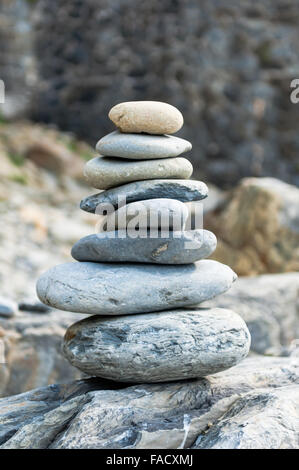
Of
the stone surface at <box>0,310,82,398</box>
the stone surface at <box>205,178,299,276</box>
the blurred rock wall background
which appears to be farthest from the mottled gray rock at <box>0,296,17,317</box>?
the blurred rock wall background

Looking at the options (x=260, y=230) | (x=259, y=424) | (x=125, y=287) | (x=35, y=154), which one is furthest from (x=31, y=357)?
(x=35, y=154)

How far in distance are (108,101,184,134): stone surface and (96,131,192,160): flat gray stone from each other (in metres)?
0.05

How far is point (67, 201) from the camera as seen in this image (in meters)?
9.04

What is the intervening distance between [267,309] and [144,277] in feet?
8.51

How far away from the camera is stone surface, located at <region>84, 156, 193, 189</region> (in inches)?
125

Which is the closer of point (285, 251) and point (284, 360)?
point (284, 360)

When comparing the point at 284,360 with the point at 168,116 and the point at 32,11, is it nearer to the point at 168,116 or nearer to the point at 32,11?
the point at 168,116

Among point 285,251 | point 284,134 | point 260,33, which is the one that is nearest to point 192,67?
point 260,33

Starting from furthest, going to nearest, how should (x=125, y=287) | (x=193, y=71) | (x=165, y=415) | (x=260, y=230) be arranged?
(x=193, y=71), (x=260, y=230), (x=125, y=287), (x=165, y=415)

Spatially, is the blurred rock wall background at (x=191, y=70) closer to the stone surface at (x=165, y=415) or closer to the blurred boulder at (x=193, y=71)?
the blurred boulder at (x=193, y=71)

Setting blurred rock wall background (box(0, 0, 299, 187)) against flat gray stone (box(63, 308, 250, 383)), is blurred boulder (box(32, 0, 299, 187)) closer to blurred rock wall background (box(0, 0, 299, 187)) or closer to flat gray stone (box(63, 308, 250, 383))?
blurred rock wall background (box(0, 0, 299, 187))

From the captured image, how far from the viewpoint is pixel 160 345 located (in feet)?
9.66

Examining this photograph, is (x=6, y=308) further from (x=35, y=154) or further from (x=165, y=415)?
(x=35, y=154)
